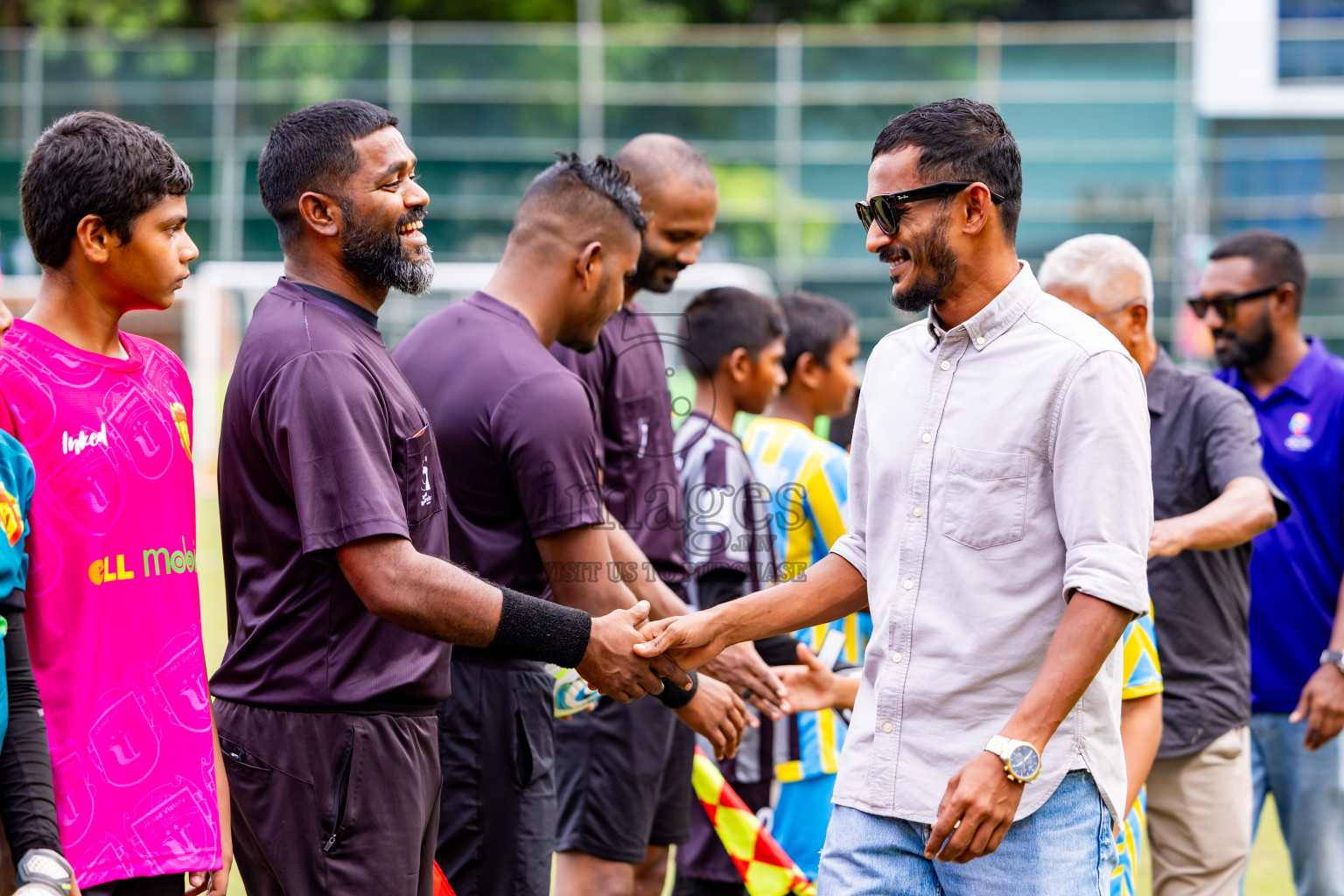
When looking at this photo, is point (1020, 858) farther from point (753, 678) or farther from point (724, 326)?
point (724, 326)

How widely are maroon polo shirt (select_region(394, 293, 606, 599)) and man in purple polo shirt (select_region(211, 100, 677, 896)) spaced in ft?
1.65

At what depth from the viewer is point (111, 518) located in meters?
2.78

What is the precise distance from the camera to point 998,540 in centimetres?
282

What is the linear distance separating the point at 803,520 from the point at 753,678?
34.8 inches

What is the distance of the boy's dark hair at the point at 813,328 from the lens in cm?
584

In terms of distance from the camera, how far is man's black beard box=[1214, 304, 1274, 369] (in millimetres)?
5371

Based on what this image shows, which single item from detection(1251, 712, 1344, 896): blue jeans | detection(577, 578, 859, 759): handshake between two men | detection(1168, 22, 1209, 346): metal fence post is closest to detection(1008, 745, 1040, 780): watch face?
detection(577, 578, 859, 759): handshake between two men

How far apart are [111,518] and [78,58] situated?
24.5 m

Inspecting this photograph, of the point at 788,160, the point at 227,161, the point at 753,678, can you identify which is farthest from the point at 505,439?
the point at 227,161

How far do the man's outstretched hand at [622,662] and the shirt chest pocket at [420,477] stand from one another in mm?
562

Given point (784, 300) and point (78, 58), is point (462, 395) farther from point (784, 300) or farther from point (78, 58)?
point (78, 58)

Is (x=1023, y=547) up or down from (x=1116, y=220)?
down

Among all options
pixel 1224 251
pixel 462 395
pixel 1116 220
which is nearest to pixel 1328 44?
pixel 1116 220

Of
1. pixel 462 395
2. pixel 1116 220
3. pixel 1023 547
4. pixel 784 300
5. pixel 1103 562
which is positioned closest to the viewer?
pixel 1103 562
